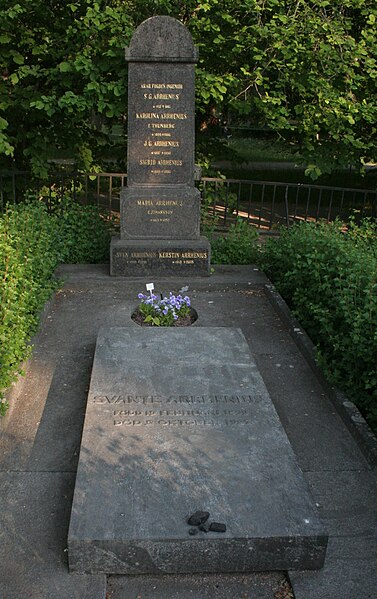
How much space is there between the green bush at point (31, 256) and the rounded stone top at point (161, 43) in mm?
2276

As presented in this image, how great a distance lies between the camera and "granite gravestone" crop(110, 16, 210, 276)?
7234 mm

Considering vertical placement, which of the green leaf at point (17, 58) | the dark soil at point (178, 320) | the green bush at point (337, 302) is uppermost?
the green leaf at point (17, 58)

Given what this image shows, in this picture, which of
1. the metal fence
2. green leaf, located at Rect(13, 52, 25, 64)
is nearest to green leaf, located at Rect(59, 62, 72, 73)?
green leaf, located at Rect(13, 52, 25, 64)

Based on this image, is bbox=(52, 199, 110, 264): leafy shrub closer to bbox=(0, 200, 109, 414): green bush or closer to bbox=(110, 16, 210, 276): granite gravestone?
bbox=(0, 200, 109, 414): green bush

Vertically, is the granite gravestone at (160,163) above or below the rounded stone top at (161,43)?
below

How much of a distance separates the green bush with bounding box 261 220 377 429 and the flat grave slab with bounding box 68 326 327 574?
741 millimetres

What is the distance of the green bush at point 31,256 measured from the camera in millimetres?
4367

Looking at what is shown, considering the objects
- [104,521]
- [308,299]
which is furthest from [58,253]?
[104,521]

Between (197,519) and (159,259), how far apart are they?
477 cm

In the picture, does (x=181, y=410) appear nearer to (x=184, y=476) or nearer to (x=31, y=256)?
(x=184, y=476)

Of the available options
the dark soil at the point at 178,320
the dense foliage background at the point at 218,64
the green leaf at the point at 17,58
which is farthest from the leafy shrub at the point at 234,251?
the green leaf at the point at 17,58

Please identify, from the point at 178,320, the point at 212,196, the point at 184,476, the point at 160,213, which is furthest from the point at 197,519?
the point at 212,196

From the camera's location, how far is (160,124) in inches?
294

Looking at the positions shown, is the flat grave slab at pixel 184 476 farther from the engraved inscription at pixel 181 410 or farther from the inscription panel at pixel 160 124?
the inscription panel at pixel 160 124
